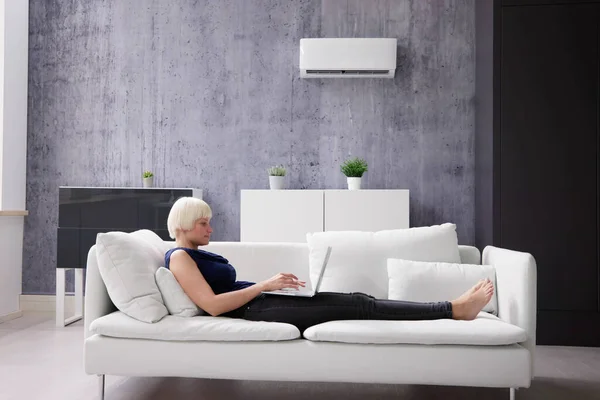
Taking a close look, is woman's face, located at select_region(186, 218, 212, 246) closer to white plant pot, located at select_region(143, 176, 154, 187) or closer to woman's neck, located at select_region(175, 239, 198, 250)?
woman's neck, located at select_region(175, 239, 198, 250)

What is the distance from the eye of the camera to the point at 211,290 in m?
2.97

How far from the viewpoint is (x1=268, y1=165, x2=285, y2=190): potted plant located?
17.4 feet

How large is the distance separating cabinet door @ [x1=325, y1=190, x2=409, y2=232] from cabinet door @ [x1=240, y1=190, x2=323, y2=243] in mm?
100

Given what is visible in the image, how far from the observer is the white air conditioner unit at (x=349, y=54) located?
532cm

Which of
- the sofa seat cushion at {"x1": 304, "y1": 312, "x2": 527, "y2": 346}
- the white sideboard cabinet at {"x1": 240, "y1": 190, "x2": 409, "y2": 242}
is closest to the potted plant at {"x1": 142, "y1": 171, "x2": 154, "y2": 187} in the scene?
the white sideboard cabinet at {"x1": 240, "y1": 190, "x2": 409, "y2": 242}

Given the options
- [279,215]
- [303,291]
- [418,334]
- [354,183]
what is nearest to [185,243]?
[303,291]

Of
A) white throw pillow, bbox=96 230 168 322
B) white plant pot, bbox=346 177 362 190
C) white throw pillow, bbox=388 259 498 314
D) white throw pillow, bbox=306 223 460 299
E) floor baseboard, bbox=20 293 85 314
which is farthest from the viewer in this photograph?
floor baseboard, bbox=20 293 85 314

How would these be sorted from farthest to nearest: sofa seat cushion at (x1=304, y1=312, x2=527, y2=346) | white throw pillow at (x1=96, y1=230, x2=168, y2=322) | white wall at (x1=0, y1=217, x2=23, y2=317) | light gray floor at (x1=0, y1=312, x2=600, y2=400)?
white wall at (x1=0, y1=217, x2=23, y2=317)
light gray floor at (x1=0, y1=312, x2=600, y2=400)
white throw pillow at (x1=96, y1=230, x2=168, y2=322)
sofa seat cushion at (x1=304, y1=312, x2=527, y2=346)

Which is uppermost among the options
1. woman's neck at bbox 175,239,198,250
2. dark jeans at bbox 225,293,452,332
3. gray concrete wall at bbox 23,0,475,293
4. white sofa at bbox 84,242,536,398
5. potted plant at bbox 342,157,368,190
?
gray concrete wall at bbox 23,0,475,293

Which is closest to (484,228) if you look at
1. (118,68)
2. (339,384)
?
(339,384)

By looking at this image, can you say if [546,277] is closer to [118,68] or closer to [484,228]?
[484,228]

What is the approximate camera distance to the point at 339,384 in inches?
137

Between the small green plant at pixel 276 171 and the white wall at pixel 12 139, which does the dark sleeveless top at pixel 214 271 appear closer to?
the small green plant at pixel 276 171

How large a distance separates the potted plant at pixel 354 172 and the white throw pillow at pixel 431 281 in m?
1.88
